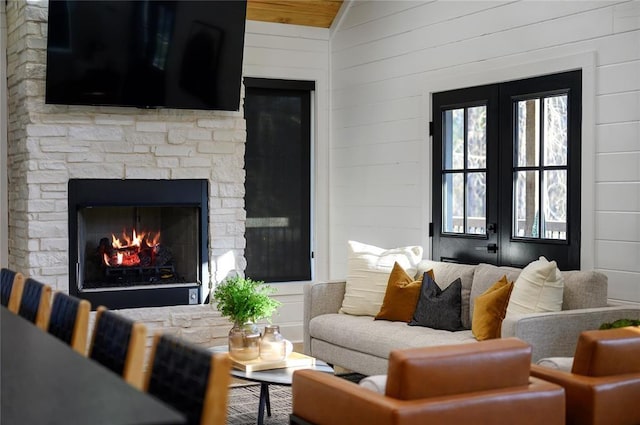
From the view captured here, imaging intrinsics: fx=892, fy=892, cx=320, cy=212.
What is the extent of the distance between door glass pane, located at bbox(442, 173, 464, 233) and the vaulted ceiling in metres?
2.09

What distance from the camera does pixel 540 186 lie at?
568 centimetres

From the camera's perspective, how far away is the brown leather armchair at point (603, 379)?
350 centimetres

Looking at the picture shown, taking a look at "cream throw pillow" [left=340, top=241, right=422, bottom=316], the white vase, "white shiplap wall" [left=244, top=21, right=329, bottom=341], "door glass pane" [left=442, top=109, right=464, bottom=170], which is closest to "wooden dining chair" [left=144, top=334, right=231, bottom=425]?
the white vase

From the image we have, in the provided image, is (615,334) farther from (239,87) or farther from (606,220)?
(239,87)

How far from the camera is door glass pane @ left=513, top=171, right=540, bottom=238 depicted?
5.72 meters

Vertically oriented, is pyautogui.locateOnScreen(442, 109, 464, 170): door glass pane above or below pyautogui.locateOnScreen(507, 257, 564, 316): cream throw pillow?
above

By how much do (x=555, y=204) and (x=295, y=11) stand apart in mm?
3145

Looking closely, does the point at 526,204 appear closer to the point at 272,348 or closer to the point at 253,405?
the point at 272,348

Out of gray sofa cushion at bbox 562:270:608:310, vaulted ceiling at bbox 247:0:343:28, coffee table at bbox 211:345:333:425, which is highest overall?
vaulted ceiling at bbox 247:0:343:28

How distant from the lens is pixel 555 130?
5.57 metres

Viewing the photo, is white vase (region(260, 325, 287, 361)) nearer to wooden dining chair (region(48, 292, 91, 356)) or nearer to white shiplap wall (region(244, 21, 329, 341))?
wooden dining chair (region(48, 292, 91, 356))

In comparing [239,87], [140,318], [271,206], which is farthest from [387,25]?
[140,318]

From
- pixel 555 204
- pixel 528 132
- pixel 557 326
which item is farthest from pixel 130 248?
pixel 557 326

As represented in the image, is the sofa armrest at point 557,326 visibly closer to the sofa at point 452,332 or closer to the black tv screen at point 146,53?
the sofa at point 452,332
